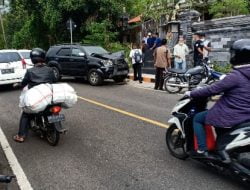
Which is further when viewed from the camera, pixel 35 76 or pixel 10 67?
pixel 10 67

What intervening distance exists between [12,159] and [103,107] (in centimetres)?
466

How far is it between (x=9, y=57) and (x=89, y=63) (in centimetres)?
311

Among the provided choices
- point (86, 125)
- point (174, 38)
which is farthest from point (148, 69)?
point (86, 125)

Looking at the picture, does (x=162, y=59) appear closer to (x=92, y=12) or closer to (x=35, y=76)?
(x=35, y=76)

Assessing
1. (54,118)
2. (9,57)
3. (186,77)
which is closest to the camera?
(54,118)

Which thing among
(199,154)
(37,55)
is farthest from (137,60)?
(199,154)

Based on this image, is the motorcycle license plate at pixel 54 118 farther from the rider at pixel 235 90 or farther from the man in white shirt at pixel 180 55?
the man in white shirt at pixel 180 55

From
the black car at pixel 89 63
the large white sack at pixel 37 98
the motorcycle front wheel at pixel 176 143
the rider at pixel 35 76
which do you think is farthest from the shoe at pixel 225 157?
the black car at pixel 89 63

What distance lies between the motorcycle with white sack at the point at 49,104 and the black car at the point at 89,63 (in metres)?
8.93

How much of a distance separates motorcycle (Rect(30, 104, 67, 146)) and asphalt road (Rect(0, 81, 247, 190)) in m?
0.16

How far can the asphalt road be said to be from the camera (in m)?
5.35

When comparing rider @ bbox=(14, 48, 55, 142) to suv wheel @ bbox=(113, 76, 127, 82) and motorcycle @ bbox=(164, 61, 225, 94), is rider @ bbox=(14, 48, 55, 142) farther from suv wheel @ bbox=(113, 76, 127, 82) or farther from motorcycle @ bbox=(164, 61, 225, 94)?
suv wheel @ bbox=(113, 76, 127, 82)

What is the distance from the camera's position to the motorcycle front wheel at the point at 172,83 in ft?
44.4

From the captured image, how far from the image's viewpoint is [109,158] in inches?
253
